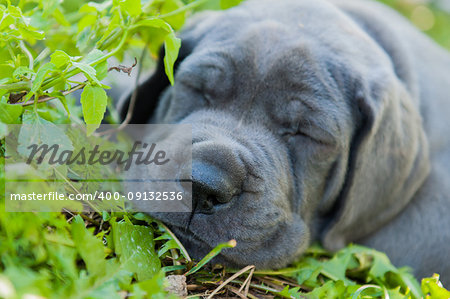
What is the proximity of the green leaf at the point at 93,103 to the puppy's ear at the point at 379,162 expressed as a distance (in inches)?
53.8

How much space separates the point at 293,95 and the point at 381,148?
59 cm

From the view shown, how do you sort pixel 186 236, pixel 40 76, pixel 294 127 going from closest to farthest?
pixel 40 76
pixel 186 236
pixel 294 127

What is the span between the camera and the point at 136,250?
73.2 inches

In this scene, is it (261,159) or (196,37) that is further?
(196,37)

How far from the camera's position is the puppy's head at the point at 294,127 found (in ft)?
7.41

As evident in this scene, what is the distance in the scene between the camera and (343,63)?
263 cm

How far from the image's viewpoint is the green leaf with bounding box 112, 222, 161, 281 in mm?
1768

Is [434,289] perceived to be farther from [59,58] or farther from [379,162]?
[59,58]

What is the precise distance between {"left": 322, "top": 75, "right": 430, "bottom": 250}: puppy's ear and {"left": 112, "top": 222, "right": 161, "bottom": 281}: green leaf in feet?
3.67

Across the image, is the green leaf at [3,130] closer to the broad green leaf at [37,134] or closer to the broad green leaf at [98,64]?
the broad green leaf at [37,134]

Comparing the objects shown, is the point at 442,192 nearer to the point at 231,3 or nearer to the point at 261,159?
the point at 261,159

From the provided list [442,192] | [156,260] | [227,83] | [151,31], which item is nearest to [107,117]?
[151,31]

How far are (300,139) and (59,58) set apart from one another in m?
1.25

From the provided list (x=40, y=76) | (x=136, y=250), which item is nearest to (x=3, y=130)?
(x=40, y=76)
